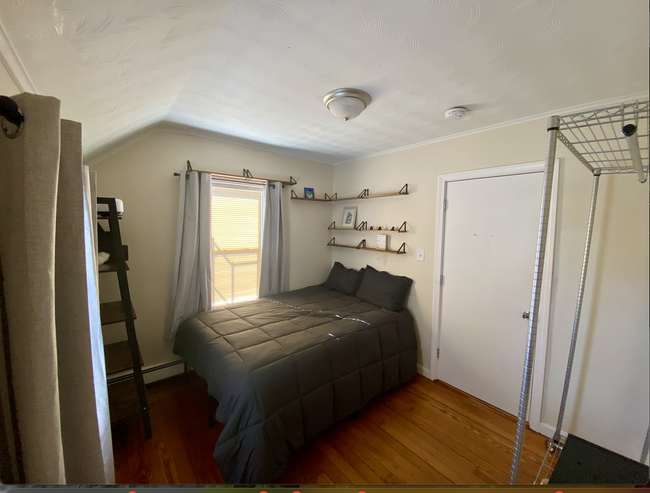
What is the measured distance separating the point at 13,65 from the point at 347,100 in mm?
1318

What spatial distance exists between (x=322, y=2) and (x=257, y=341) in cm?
186

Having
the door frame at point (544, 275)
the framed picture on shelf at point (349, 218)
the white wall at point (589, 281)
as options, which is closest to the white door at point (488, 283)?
the door frame at point (544, 275)

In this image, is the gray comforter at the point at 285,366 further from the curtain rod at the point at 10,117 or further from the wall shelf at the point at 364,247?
the curtain rod at the point at 10,117

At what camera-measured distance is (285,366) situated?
5.21ft

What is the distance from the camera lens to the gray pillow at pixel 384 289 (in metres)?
2.56

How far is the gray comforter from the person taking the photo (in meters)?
1.41

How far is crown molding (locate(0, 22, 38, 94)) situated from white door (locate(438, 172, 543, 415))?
2.55 metres

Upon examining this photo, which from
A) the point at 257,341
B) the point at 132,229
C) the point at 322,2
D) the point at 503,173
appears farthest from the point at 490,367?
the point at 132,229

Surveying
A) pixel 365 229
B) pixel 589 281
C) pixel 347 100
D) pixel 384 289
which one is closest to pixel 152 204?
pixel 347 100

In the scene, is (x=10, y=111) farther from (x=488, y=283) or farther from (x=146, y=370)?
(x=488, y=283)

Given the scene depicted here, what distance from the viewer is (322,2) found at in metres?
0.89

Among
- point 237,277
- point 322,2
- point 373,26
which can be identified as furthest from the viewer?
point 237,277

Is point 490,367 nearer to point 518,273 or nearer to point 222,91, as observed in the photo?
point 518,273

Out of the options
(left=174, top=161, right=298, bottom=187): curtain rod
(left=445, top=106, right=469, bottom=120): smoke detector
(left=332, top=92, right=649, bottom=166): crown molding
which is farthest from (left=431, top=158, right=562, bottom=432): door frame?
(left=174, top=161, right=298, bottom=187): curtain rod
